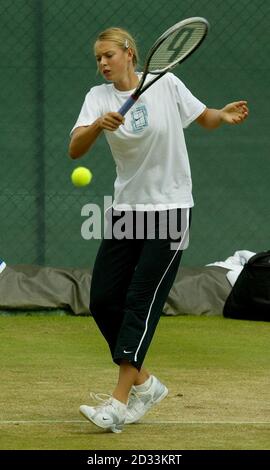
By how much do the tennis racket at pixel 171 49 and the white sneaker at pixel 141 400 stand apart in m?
1.17

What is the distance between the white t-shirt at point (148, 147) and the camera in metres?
4.85

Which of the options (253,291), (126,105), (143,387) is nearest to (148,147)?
(126,105)

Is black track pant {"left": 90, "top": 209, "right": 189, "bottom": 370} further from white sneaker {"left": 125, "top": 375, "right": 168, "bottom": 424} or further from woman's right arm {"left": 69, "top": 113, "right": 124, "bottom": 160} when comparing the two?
woman's right arm {"left": 69, "top": 113, "right": 124, "bottom": 160}

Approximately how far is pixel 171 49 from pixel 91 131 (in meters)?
0.60

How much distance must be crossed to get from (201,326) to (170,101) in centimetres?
323

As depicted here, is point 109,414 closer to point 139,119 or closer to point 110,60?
point 139,119

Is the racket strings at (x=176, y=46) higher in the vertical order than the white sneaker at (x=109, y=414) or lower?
higher

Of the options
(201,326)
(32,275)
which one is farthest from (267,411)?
(32,275)

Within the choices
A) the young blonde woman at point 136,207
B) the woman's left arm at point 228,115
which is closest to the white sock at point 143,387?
the young blonde woman at point 136,207

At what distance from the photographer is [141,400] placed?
4961mm

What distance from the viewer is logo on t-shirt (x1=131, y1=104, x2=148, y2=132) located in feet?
15.9

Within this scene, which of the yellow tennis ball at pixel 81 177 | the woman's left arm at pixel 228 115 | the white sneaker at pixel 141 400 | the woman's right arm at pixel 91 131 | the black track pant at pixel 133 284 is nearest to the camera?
the woman's right arm at pixel 91 131

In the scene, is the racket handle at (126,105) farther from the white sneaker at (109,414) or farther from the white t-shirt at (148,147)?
the white sneaker at (109,414)

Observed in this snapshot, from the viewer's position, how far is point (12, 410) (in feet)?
16.8
